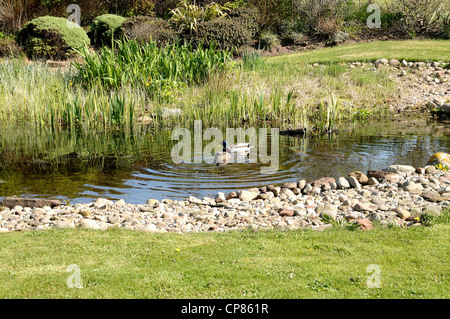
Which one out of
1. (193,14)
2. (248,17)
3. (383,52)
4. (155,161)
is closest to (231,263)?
(155,161)

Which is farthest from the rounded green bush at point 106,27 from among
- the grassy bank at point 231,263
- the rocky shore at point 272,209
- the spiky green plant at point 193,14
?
the grassy bank at point 231,263

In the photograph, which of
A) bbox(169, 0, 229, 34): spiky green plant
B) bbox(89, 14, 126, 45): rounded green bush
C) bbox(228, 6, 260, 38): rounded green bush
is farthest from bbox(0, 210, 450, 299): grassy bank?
bbox(89, 14, 126, 45): rounded green bush

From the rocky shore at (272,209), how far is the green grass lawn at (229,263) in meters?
0.37

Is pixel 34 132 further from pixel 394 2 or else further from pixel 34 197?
pixel 394 2

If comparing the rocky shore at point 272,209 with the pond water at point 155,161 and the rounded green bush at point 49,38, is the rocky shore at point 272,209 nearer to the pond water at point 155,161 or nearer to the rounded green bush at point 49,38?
the pond water at point 155,161

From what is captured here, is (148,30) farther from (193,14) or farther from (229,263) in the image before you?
(229,263)

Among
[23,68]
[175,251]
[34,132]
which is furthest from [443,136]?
[23,68]

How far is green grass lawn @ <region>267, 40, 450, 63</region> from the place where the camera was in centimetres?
1578

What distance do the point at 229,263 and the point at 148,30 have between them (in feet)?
55.2

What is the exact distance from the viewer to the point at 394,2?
21250 millimetres

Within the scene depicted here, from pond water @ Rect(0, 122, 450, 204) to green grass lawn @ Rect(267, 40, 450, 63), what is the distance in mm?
6029

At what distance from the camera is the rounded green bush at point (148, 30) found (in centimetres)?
1873

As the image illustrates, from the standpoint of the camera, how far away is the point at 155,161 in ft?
26.0

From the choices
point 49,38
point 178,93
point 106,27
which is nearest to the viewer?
point 178,93
